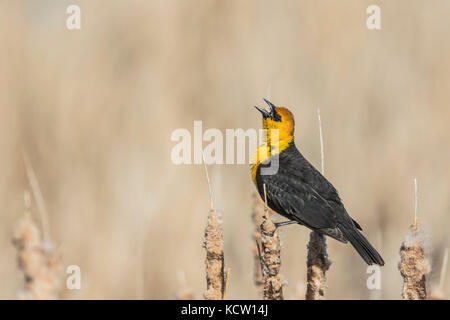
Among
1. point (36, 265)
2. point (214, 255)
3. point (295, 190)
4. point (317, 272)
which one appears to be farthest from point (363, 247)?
point (36, 265)

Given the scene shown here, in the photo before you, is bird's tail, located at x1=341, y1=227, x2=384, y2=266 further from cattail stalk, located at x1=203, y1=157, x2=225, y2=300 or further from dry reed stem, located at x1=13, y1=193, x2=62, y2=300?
dry reed stem, located at x1=13, y1=193, x2=62, y2=300

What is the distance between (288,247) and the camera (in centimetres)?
437

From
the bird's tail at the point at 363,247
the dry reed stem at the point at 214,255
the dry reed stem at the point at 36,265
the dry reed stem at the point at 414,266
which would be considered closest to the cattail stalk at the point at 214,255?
the dry reed stem at the point at 214,255

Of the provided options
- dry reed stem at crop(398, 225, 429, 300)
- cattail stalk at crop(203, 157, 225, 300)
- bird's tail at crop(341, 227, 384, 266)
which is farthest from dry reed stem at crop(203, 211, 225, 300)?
bird's tail at crop(341, 227, 384, 266)

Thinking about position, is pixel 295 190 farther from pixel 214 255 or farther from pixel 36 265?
pixel 36 265

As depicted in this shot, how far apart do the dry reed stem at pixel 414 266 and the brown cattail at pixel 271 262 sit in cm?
44

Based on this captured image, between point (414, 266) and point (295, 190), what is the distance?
1012 mm

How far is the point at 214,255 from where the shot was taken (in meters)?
2.08
